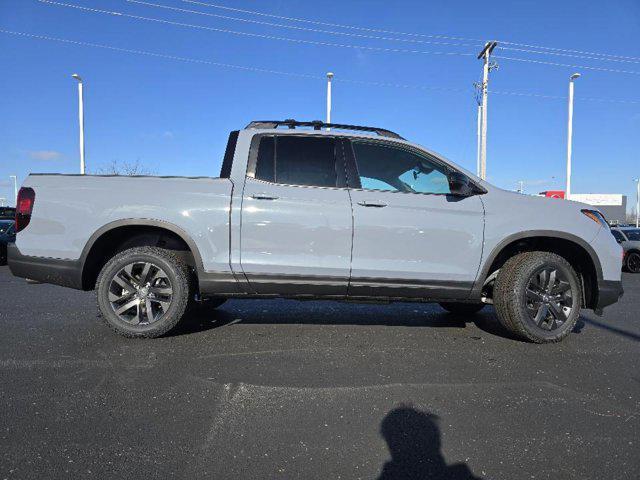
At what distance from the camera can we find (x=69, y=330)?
4203mm

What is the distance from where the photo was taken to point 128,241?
4.04 metres

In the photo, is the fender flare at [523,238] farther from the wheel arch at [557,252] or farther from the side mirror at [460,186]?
the side mirror at [460,186]

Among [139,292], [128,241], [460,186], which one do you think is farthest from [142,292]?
[460,186]

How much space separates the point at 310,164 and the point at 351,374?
1950 mm

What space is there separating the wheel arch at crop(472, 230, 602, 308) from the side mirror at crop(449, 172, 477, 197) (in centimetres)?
57

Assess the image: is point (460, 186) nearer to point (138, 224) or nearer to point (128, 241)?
point (138, 224)

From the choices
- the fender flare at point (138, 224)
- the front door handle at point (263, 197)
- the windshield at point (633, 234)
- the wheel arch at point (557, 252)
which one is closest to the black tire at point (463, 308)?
the wheel arch at point (557, 252)

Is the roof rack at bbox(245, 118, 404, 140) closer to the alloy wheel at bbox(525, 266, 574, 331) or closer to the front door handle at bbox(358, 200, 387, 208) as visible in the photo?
the front door handle at bbox(358, 200, 387, 208)

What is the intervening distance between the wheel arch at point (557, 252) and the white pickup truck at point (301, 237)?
2 cm

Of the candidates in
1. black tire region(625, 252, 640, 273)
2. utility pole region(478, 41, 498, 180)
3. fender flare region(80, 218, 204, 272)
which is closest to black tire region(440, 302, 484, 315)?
fender flare region(80, 218, 204, 272)

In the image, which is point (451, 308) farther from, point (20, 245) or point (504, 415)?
point (20, 245)

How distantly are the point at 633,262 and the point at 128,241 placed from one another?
49.8ft

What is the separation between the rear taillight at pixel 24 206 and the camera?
3766 mm

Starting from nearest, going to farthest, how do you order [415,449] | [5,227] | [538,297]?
[415,449], [538,297], [5,227]
